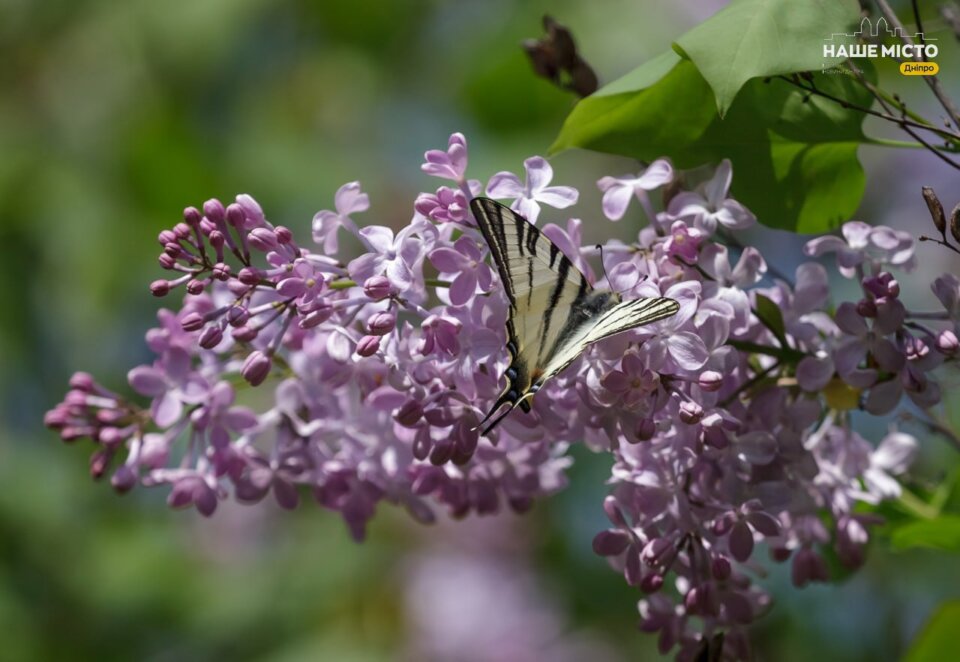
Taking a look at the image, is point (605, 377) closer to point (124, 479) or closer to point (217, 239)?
point (217, 239)

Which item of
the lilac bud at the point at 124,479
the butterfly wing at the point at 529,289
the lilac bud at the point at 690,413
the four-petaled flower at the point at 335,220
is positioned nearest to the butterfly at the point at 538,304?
the butterfly wing at the point at 529,289

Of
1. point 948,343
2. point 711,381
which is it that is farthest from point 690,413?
point 948,343

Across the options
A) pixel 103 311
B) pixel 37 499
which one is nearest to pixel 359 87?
pixel 103 311

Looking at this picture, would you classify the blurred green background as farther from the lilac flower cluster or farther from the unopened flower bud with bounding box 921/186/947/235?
the unopened flower bud with bounding box 921/186/947/235

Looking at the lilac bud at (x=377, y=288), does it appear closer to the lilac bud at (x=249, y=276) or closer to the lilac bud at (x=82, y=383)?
the lilac bud at (x=249, y=276)

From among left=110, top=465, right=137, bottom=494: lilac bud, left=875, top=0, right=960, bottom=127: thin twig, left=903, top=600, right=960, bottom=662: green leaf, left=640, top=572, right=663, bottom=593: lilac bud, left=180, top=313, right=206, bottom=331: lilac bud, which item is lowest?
left=903, top=600, right=960, bottom=662: green leaf

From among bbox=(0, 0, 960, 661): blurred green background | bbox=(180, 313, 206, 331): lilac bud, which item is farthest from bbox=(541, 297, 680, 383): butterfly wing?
bbox=(0, 0, 960, 661): blurred green background
